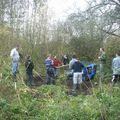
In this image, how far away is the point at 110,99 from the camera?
9.95 m

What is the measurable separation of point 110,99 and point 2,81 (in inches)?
142

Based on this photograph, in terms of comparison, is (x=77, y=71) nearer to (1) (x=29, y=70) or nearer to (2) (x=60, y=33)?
(1) (x=29, y=70)

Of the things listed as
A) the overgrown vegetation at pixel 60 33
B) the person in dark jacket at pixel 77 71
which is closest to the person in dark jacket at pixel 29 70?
the overgrown vegetation at pixel 60 33

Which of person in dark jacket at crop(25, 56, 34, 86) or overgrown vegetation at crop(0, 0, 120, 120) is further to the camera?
overgrown vegetation at crop(0, 0, 120, 120)

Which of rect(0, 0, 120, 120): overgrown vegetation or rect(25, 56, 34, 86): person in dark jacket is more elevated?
rect(0, 0, 120, 120): overgrown vegetation

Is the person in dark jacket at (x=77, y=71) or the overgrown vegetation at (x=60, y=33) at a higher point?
the overgrown vegetation at (x=60, y=33)

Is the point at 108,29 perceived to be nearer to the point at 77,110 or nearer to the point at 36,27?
the point at 36,27

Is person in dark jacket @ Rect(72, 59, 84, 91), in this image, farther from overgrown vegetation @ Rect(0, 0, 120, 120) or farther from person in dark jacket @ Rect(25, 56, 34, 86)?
person in dark jacket @ Rect(25, 56, 34, 86)

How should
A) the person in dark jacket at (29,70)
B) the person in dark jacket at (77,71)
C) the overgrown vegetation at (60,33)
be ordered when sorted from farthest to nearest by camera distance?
1. the overgrown vegetation at (60,33)
2. the person in dark jacket at (29,70)
3. the person in dark jacket at (77,71)

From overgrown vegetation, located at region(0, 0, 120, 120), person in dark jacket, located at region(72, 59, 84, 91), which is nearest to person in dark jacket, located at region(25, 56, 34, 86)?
overgrown vegetation, located at region(0, 0, 120, 120)

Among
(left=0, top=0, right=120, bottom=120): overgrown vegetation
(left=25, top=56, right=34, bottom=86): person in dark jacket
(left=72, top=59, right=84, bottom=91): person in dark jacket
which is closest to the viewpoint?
(left=72, top=59, right=84, bottom=91): person in dark jacket

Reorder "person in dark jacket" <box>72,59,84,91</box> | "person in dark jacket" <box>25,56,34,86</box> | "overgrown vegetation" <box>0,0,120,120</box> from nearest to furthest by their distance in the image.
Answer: "person in dark jacket" <box>72,59,84,91</box>
"person in dark jacket" <box>25,56,34,86</box>
"overgrown vegetation" <box>0,0,120,120</box>

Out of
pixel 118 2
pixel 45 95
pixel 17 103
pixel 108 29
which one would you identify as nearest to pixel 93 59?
pixel 108 29

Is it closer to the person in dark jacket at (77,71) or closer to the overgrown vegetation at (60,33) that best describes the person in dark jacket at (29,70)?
the overgrown vegetation at (60,33)
